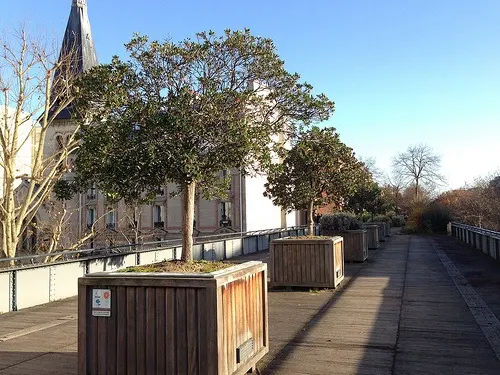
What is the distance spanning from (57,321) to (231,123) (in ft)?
15.9

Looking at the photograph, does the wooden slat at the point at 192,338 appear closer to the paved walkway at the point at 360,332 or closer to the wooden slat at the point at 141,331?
the wooden slat at the point at 141,331

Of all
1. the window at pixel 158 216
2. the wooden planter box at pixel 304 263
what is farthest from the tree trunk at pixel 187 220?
the window at pixel 158 216

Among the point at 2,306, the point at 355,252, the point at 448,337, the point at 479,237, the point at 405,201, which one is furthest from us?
the point at 405,201

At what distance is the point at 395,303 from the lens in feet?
30.9

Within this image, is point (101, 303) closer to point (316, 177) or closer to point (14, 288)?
point (14, 288)

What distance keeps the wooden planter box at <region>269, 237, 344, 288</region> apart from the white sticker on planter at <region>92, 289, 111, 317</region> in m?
6.91

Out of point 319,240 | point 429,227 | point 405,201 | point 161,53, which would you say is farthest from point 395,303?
point 405,201

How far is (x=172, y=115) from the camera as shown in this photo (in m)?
5.30

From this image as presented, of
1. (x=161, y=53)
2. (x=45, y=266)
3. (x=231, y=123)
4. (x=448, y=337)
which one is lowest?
(x=448, y=337)

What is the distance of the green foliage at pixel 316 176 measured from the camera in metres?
13.0

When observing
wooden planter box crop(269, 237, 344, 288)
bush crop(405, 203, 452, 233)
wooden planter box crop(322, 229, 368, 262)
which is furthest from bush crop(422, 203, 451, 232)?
wooden planter box crop(269, 237, 344, 288)

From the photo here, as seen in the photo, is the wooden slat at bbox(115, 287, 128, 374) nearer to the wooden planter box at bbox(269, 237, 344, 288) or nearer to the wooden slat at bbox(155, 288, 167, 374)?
the wooden slat at bbox(155, 288, 167, 374)

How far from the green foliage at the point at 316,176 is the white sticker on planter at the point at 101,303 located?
323 inches

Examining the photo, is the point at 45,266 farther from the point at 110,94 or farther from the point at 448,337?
the point at 448,337
